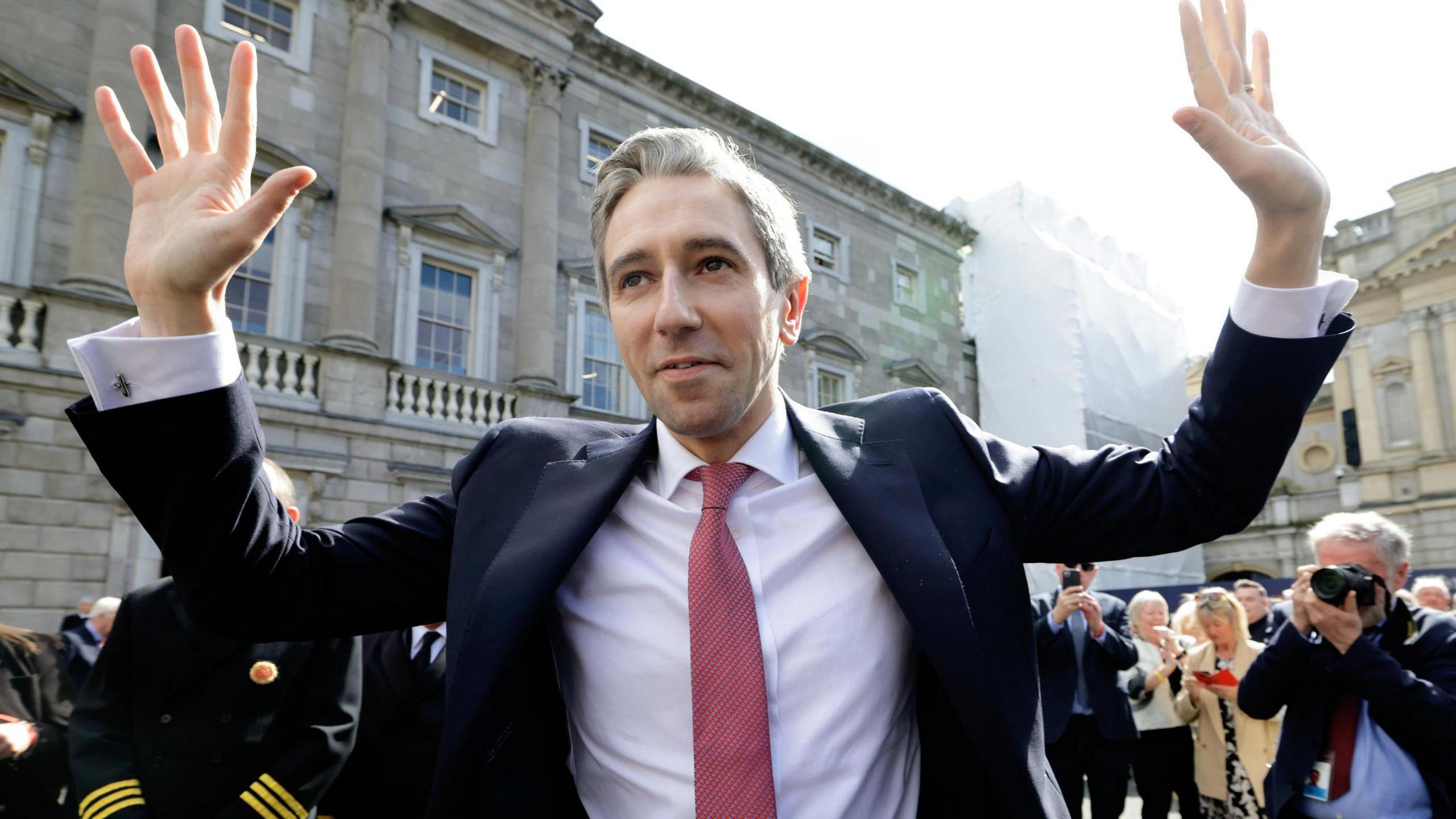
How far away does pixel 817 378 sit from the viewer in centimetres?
2014

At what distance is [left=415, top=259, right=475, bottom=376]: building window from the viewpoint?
14219 mm

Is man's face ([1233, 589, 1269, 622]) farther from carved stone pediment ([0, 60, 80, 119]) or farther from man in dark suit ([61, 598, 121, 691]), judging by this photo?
carved stone pediment ([0, 60, 80, 119])

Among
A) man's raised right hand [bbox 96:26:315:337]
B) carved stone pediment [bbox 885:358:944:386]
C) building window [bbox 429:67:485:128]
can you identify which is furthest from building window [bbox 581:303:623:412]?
man's raised right hand [bbox 96:26:315:337]

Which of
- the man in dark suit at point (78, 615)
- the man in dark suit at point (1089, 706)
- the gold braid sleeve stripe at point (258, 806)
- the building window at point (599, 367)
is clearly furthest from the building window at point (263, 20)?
the man in dark suit at point (1089, 706)

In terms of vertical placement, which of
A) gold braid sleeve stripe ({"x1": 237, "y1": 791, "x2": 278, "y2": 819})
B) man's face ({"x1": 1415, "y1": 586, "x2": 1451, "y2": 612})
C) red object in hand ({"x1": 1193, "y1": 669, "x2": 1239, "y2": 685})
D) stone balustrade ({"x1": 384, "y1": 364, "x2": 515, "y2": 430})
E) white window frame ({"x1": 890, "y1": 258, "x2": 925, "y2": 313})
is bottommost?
red object in hand ({"x1": 1193, "y1": 669, "x2": 1239, "y2": 685})

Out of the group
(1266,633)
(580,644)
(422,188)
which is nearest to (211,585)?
(580,644)

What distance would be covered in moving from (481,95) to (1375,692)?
15238 millimetres

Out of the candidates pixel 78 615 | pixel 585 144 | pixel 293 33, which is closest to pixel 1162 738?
pixel 78 615

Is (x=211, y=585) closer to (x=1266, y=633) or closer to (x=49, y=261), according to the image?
(x=1266, y=633)

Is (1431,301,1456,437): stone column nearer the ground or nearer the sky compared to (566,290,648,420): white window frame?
nearer the sky

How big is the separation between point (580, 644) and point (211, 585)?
63 cm

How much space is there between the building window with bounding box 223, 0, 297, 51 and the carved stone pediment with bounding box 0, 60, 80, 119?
249cm

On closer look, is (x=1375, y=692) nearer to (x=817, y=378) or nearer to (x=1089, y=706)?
(x=1089, y=706)

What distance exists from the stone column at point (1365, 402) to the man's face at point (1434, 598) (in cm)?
2779
